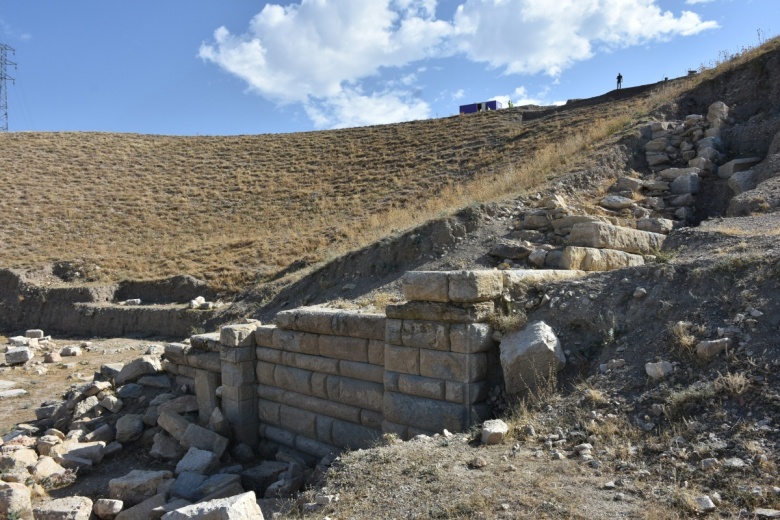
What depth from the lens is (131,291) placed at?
2175cm

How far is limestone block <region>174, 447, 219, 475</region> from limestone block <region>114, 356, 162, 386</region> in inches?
123

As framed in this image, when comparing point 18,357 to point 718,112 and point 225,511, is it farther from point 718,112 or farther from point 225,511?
point 718,112

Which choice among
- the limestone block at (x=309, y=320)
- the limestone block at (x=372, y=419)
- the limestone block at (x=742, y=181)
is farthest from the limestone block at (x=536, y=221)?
the limestone block at (x=372, y=419)

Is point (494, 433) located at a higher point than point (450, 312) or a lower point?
lower

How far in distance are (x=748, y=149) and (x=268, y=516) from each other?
13.8 meters

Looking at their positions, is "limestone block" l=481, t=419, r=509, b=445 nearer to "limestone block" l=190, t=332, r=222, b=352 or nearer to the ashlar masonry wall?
the ashlar masonry wall

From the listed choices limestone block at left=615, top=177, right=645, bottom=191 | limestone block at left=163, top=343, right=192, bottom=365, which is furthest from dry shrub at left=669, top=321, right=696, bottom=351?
limestone block at left=615, top=177, right=645, bottom=191

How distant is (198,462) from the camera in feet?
24.3

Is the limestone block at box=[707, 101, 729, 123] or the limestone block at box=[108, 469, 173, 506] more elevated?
the limestone block at box=[707, 101, 729, 123]

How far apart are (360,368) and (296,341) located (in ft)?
4.13

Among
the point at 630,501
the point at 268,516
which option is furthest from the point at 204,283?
the point at 630,501

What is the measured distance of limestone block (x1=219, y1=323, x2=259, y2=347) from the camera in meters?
8.49

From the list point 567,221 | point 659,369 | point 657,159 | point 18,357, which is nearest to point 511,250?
point 567,221

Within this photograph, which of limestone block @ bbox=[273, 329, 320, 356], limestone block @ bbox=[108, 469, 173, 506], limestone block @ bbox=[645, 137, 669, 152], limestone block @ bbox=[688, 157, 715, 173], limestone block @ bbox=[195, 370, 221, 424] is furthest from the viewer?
limestone block @ bbox=[645, 137, 669, 152]
